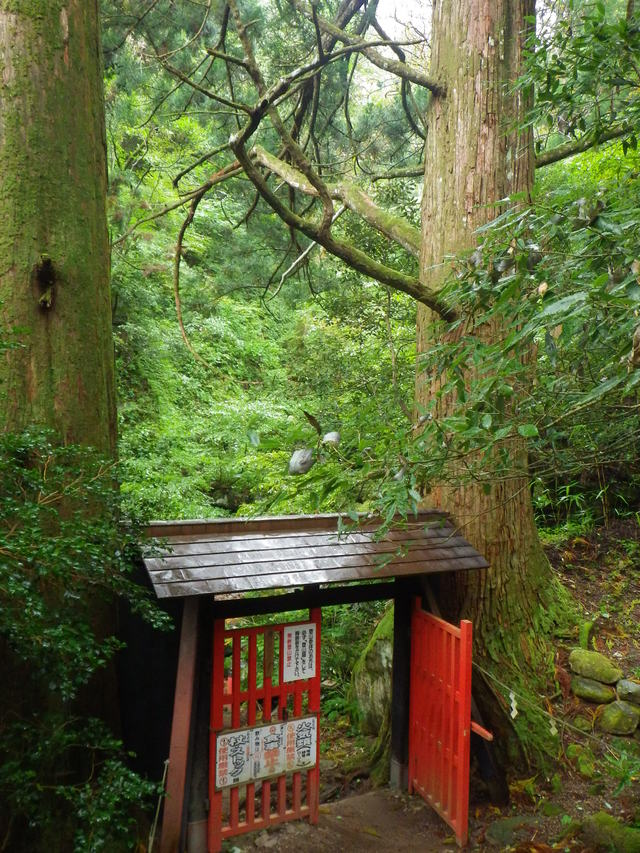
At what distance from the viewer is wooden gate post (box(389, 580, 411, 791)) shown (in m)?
4.67

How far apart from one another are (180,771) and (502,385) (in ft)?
8.72

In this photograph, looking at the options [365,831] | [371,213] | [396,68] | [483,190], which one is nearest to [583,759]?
[365,831]

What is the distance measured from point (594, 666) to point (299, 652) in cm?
257

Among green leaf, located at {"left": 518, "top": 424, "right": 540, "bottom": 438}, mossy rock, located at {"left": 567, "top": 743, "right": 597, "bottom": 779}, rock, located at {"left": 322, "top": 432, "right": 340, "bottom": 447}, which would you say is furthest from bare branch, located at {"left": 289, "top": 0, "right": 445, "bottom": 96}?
mossy rock, located at {"left": 567, "top": 743, "right": 597, "bottom": 779}

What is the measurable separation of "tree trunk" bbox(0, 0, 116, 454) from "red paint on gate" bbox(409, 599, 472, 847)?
261cm

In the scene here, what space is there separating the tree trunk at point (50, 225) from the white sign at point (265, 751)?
6.78 ft

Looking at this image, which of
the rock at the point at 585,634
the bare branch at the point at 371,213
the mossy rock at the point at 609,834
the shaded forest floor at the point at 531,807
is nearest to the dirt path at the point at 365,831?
the shaded forest floor at the point at 531,807

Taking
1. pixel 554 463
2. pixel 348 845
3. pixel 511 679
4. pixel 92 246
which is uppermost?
pixel 92 246

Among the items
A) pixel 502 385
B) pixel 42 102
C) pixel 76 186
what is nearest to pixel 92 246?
pixel 76 186

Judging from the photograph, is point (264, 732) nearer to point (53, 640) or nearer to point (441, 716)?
point (441, 716)

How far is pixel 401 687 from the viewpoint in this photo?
4.70 m

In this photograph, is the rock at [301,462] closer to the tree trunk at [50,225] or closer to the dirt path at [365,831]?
the tree trunk at [50,225]

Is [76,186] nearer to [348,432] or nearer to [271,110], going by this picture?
[271,110]

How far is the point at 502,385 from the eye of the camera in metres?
2.32
